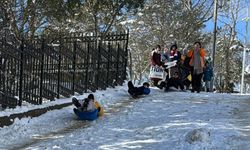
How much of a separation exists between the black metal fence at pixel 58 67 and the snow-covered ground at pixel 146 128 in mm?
771

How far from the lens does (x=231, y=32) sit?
46.6 metres

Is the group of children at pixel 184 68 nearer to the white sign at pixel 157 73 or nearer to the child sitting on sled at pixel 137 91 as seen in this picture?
the white sign at pixel 157 73

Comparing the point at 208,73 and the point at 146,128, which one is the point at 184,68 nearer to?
the point at 208,73

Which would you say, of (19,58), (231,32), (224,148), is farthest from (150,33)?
(224,148)

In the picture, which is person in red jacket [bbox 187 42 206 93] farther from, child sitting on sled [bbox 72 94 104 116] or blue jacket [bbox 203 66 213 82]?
child sitting on sled [bbox 72 94 104 116]

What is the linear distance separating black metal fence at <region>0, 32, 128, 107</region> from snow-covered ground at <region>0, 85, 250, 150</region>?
771 mm

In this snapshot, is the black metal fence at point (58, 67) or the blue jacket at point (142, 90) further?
the blue jacket at point (142, 90)

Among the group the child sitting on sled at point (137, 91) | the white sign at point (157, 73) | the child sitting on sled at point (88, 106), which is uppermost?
the white sign at point (157, 73)

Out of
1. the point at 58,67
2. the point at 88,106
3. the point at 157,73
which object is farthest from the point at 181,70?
the point at 88,106

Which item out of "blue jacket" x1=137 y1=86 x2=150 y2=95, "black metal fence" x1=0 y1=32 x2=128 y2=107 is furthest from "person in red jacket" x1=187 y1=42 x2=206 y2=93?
"black metal fence" x1=0 y1=32 x2=128 y2=107

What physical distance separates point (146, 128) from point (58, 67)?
4784 millimetres

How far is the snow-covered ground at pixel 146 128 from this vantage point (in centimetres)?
787

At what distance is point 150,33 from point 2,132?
2473cm

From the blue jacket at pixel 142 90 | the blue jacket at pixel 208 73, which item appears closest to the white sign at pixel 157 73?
the blue jacket at pixel 208 73
